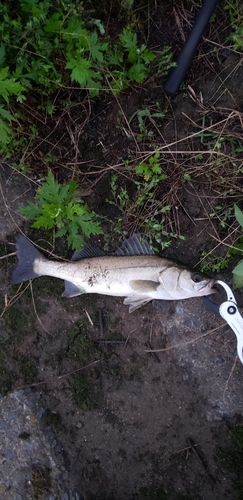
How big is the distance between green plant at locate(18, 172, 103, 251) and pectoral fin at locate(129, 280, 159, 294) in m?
0.59

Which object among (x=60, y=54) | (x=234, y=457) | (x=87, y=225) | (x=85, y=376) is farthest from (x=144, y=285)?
(x=60, y=54)

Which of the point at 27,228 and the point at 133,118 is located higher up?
the point at 133,118

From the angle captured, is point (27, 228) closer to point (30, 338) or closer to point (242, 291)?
point (30, 338)

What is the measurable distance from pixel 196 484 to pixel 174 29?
433 cm

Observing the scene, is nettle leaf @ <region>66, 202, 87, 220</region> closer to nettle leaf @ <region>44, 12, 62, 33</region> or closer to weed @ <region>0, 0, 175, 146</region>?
weed @ <region>0, 0, 175, 146</region>

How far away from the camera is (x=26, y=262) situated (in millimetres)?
3791

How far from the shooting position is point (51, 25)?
10.7 ft

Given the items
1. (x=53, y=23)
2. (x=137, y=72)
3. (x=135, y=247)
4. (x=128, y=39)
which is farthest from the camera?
(x=135, y=247)

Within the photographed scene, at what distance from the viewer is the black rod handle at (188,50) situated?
358 cm

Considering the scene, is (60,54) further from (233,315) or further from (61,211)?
(233,315)

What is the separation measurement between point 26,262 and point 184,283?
4.89 feet

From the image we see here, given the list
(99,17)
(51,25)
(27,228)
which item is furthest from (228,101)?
(27,228)

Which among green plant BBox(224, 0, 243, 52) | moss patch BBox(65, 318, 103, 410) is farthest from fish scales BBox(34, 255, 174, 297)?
green plant BBox(224, 0, 243, 52)

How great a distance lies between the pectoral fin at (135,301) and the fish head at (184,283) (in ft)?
0.76
